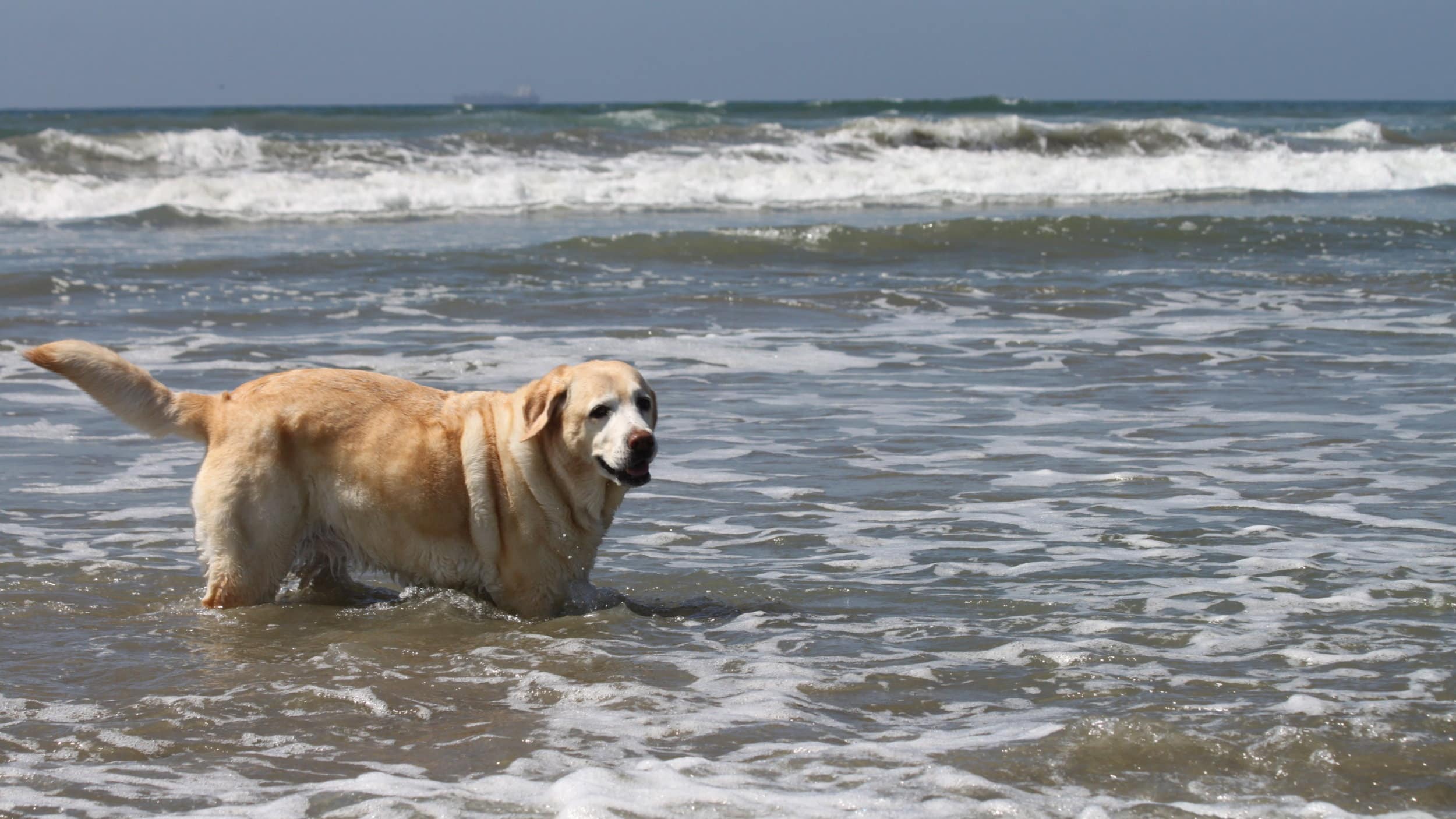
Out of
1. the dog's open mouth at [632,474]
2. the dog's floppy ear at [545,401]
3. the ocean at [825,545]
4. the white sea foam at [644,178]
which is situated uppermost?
the white sea foam at [644,178]

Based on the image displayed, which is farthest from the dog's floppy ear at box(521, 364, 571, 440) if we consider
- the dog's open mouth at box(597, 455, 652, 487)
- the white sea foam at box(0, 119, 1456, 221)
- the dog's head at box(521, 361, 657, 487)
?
the white sea foam at box(0, 119, 1456, 221)

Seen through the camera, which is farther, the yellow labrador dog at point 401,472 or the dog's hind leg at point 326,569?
the dog's hind leg at point 326,569

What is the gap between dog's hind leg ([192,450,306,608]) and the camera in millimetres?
5035

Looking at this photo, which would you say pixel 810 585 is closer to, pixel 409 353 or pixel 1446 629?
pixel 1446 629

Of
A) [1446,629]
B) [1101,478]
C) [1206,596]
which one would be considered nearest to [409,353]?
[1101,478]

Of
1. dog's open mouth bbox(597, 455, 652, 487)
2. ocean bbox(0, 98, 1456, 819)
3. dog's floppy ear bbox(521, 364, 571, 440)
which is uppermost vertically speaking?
dog's floppy ear bbox(521, 364, 571, 440)

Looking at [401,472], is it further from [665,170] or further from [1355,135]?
[1355,135]

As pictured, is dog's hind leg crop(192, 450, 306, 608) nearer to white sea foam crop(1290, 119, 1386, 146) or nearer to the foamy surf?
the foamy surf

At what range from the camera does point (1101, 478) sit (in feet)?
24.3

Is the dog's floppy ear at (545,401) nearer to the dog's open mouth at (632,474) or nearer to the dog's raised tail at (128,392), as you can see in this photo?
the dog's open mouth at (632,474)

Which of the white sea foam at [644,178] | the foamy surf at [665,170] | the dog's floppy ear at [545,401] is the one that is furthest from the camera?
the foamy surf at [665,170]

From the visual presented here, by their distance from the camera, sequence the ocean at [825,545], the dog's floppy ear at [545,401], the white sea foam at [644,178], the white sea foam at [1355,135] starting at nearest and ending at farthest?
1. the ocean at [825,545]
2. the dog's floppy ear at [545,401]
3. the white sea foam at [644,178]
4. the white sea foam at [1355,135]

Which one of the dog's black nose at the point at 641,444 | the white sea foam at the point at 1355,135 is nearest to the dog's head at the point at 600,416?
the dog's black nose at the point at 641,444

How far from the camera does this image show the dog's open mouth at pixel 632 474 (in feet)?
16.5
